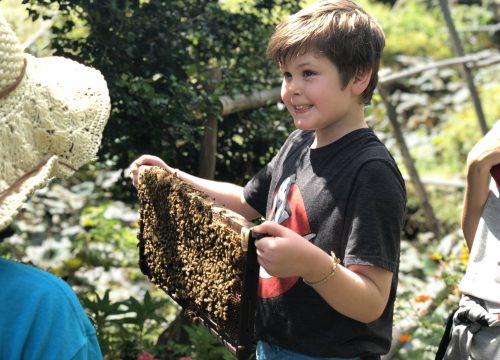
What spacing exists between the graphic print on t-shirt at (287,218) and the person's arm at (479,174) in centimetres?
56

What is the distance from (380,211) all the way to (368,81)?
412 mm


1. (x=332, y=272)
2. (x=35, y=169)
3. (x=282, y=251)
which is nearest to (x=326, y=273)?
(x=332, y=272)

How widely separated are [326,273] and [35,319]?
2.60 feet

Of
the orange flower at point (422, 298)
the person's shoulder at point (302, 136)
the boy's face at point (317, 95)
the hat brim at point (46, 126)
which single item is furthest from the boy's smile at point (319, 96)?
the orange flower at point (422, 298)

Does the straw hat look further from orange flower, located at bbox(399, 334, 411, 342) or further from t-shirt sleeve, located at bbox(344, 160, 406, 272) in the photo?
orange flower, located at bbox(399, 334, 411, 342)

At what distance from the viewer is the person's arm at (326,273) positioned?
183 cm

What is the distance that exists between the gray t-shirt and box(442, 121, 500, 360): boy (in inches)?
12.1

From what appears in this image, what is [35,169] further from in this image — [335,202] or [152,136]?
[152,136]

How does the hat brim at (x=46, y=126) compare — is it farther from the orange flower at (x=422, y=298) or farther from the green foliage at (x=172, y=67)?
the orange flower at (x=422, y=298)

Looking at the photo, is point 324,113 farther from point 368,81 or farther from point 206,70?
point 206,70

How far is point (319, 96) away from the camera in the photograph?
213cm

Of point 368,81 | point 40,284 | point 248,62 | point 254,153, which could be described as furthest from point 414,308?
point 40,284

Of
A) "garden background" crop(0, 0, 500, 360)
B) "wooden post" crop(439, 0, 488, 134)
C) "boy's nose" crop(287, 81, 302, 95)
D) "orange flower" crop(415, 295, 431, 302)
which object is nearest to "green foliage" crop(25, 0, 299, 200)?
"garden background" crop(0, 0, 500, 360)

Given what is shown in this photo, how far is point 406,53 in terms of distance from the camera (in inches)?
380
